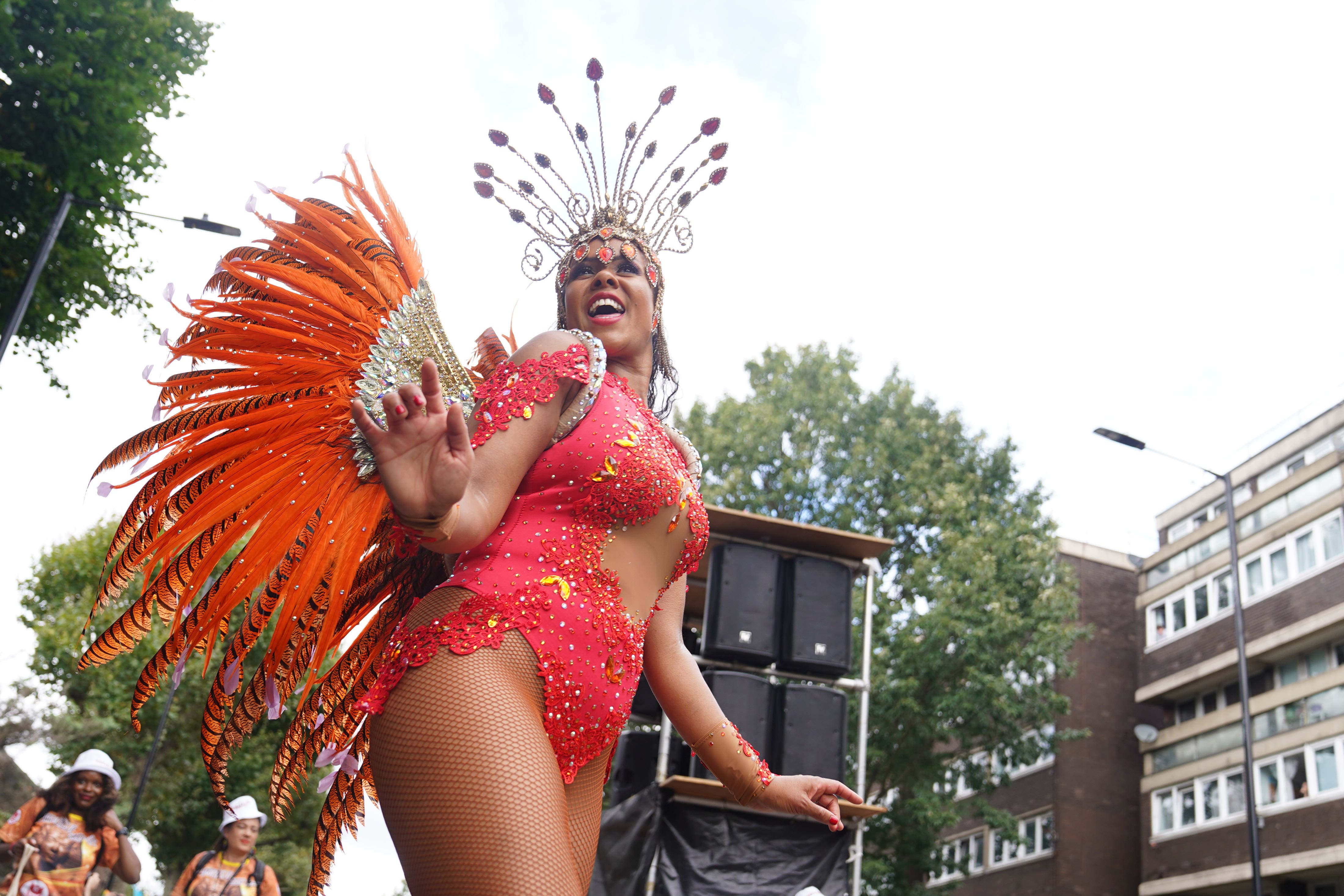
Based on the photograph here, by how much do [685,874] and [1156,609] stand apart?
23.0 metres

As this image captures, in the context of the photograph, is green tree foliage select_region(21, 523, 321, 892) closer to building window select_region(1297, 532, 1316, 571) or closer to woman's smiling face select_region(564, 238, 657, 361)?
woman's smiling face select_region(564, 238, 657, 361)

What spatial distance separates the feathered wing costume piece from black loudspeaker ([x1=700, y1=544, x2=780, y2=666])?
7220 mm

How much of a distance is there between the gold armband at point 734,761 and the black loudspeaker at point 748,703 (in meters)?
6.81

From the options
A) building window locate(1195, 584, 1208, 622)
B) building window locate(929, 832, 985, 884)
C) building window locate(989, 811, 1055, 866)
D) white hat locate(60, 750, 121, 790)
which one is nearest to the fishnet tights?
white hat locate(60, 750, 121, 790)

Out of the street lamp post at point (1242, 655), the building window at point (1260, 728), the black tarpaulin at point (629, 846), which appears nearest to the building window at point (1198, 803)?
the building window at point (1260, 728)

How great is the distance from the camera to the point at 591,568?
75.9 inches

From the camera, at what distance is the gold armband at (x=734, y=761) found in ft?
7.37

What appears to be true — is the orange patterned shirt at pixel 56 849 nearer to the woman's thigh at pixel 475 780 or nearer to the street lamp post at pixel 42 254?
the woman's thigh at pixel 475 780

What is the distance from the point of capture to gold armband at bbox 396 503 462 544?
5.30 ft

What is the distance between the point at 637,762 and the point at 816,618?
2443 mm

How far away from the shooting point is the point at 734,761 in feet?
7.36

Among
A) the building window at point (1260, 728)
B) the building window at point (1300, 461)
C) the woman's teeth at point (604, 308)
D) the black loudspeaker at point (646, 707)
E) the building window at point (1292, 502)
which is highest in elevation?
the building window at point (1300, 461)

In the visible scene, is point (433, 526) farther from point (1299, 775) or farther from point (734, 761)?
point (1299, 775)

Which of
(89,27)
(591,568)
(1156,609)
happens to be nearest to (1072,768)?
(1156,609)
